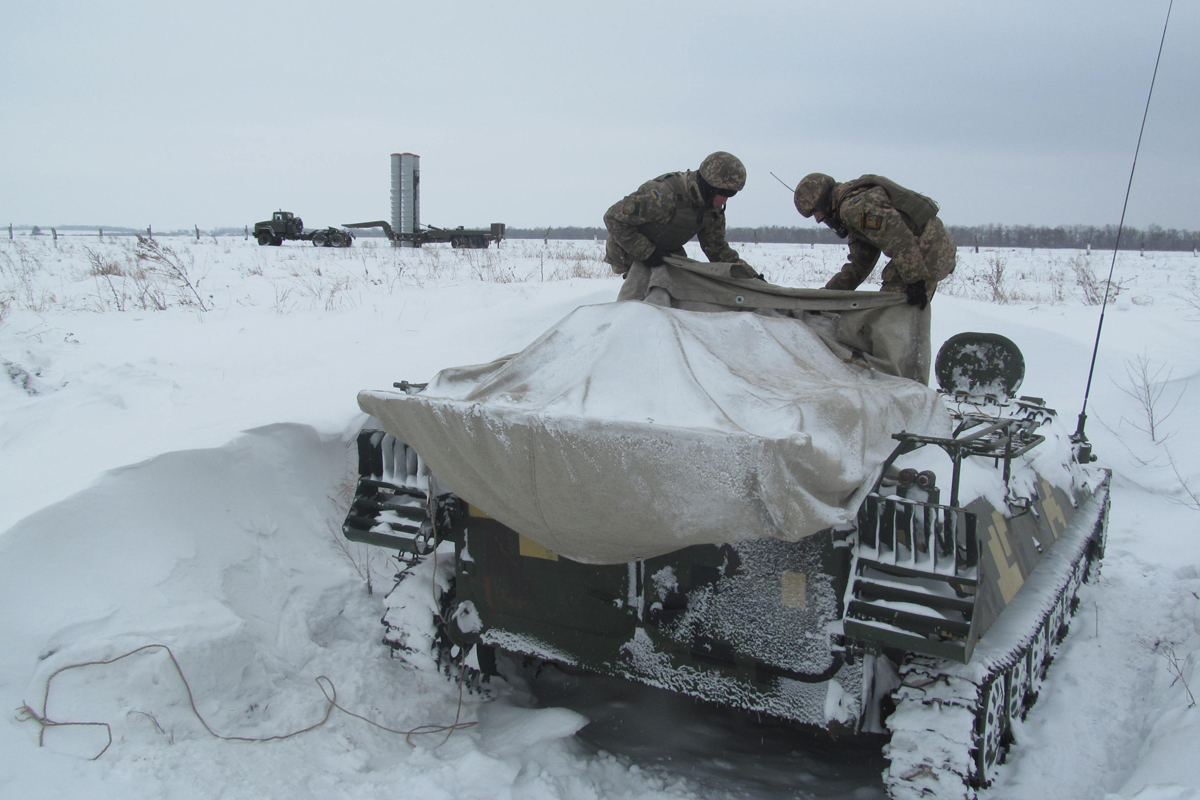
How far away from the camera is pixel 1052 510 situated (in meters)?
3.86

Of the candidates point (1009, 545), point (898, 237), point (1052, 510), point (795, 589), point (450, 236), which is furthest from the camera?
point (450, 236)

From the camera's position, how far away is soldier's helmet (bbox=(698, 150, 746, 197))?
15.4ft

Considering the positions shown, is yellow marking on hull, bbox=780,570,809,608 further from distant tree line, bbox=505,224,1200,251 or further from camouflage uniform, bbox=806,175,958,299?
distant tree line, bbox=505,224,1200,251

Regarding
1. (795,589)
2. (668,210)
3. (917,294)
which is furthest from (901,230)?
(795,589)

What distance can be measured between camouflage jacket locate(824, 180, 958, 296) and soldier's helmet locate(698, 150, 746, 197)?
687 mm

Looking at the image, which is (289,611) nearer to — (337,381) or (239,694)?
(239,694)

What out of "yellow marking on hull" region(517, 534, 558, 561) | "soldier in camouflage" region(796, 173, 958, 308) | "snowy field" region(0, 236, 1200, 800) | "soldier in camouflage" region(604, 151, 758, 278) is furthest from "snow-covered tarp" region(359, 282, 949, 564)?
"soldier in camouflage" region(604, 151, 758, 278)

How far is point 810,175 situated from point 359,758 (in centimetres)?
359

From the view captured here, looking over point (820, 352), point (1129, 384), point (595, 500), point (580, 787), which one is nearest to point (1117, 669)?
point (820, 352)

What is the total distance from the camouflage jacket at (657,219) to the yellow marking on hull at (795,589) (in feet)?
7.72

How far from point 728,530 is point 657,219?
8.87 ft

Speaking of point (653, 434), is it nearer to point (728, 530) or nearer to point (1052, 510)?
point (728, 530)

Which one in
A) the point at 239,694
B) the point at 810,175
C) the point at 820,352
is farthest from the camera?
the point at 810,175

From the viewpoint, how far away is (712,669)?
9.48 feet
